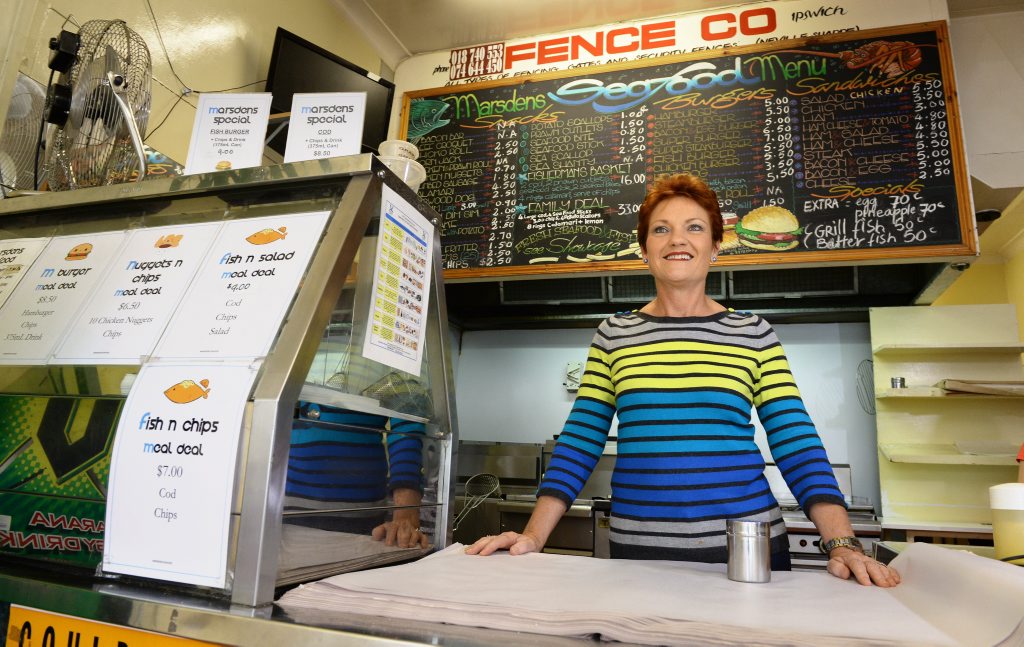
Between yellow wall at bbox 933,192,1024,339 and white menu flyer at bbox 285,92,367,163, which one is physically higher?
yellow wall at bbox 933,192,1024,339

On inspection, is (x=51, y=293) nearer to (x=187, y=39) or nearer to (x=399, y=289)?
(x=399, y=289)

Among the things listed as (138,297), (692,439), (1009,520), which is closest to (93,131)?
(138,297)

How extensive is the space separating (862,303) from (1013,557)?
9.59 ft

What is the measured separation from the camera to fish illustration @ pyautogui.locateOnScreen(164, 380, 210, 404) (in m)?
0.75

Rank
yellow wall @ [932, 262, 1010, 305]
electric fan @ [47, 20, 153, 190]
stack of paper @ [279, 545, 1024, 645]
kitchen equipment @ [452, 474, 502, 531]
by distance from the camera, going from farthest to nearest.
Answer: yellow wall @ [932, 262, 1010, 305]
kitchen equipment @ [452, 474, 502, 531]
electric fan @ [47, 20, 153, 190]
stack of paper @ [279, 545, 1024, 645]

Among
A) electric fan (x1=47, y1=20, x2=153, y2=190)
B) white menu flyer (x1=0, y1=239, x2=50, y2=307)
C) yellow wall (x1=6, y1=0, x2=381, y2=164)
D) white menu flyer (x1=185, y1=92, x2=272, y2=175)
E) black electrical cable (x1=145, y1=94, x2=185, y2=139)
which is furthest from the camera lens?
black electrical cable (x1=145, y1=94, x2=185, y2=139)

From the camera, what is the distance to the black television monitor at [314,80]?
2725mm

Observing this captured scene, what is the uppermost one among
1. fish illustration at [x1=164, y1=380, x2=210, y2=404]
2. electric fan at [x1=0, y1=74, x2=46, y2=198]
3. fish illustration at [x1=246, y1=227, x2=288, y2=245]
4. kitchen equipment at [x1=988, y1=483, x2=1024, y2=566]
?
electric fan at [x1=0, y1=74, x2=46, y2=198]

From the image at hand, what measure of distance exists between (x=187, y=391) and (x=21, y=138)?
4.54 ft

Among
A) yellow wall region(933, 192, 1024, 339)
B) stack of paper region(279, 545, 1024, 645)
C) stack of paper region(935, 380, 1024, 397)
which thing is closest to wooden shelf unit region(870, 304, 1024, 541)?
stack of paper region(935, 380, 1024, 397)

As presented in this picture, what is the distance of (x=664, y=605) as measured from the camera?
0.65 m

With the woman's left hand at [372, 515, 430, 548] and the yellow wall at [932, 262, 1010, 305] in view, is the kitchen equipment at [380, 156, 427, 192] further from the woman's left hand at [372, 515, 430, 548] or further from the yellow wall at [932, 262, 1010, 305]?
the yellow wall at [932, 262, 1010, 305]

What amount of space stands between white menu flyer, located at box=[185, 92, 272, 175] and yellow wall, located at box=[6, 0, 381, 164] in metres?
1.07

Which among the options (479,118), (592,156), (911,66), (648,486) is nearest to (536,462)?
(592,156)
